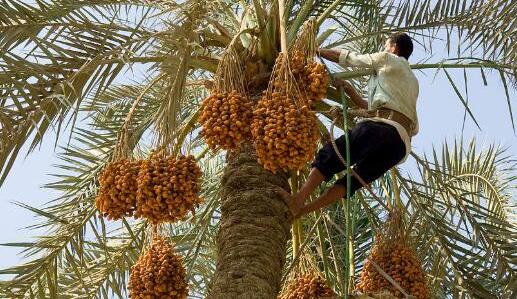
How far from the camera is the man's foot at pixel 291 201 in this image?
4.56 metres

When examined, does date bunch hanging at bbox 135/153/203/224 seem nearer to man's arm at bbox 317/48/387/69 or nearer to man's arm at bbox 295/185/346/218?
man's arm at bbox 295/185/346/218

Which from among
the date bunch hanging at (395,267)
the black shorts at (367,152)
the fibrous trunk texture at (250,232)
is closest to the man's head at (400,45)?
the black shorts at (367,152)

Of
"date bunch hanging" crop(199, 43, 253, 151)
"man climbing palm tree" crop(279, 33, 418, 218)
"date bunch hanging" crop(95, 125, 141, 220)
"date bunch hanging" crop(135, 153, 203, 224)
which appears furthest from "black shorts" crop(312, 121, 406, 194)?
"date bunch hanging" crop(95, 125, 141, 220)

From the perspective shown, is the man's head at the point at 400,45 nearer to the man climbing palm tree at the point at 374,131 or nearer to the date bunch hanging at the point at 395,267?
the man climbing palm tree at the point at 374,131

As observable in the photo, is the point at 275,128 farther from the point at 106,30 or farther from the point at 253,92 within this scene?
the point at 106,30

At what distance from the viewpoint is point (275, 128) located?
13.1 ft

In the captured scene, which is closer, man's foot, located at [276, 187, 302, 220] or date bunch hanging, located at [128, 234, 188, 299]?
date bunch hanging, located at [128, 234, 188, 299]

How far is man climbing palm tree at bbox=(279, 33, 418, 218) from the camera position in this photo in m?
4.66

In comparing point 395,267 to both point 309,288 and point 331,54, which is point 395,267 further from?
point 331,54

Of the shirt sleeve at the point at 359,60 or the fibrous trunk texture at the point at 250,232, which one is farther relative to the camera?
the shirt sleeve at the point at 359,60

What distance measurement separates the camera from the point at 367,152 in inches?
183

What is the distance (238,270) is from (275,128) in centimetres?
68

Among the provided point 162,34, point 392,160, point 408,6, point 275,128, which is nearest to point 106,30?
point 162,34

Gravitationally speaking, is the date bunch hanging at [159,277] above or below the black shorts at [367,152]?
below
